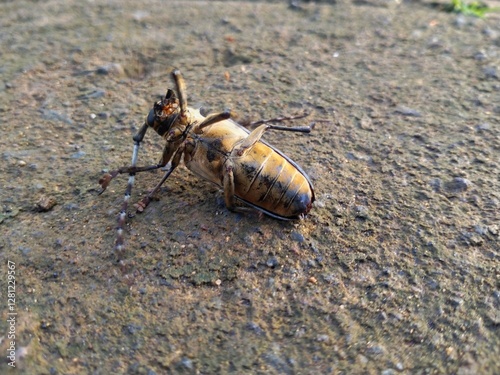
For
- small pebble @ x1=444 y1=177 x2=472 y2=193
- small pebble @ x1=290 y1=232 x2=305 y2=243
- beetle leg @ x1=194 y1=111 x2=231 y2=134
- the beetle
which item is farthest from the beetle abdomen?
small pebble @ x1=444 y1=177 x2=472 y2=193

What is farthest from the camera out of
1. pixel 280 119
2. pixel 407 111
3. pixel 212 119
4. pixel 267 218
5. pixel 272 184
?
pixel 407 111

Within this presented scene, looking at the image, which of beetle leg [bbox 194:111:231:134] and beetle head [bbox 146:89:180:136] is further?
beetle head [bbox 146:89:180:136]

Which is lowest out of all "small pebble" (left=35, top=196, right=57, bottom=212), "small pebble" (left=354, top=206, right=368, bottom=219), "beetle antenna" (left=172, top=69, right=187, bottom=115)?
"small pebble" (left=35, top=196, right=57, bottom=212)

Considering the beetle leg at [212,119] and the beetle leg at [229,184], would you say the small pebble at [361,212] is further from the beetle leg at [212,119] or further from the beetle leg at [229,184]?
the beetle leg at [212,119]

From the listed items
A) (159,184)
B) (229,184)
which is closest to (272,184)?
(229,184)

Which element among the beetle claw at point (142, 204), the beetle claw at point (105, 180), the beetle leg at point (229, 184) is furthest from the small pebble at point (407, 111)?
the beetle claw at point (105, 180)

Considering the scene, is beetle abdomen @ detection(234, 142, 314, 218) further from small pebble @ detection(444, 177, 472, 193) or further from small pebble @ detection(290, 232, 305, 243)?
small pebble @ detection(444, 177, 472, 193)

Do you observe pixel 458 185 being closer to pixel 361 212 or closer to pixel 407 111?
pixel 361 212
